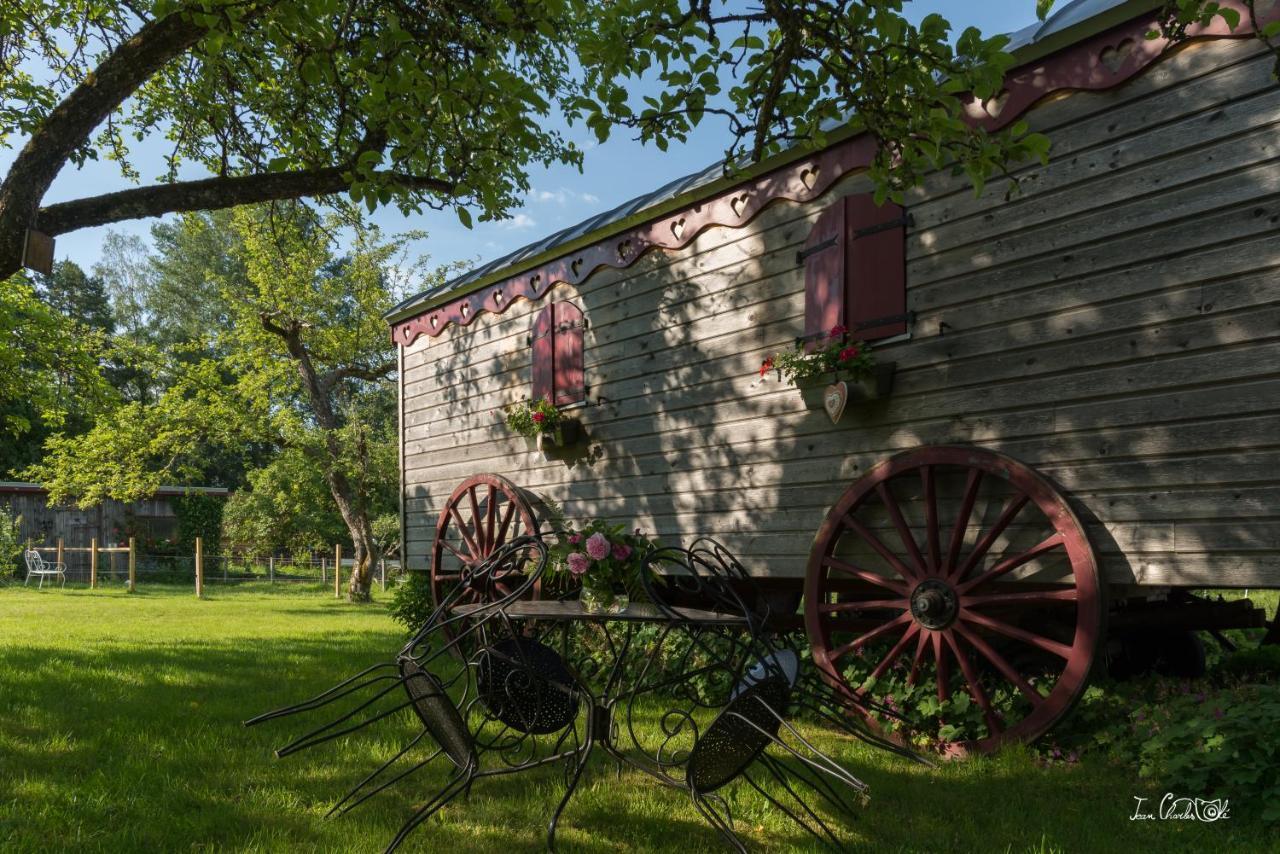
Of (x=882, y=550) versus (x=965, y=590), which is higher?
(x=882, y=550)

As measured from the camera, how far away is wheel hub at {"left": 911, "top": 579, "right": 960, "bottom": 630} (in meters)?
4.65

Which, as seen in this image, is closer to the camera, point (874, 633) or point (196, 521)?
point (874, 633)

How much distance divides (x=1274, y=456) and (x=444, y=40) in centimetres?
469

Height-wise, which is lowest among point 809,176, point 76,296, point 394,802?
point 394,802

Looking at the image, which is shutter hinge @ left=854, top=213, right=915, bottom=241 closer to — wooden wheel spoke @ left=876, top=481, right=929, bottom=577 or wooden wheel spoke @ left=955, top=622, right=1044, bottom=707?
wooden wheel spoke @ left=876, top=481, right=929, bottom=577

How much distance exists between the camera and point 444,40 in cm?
477

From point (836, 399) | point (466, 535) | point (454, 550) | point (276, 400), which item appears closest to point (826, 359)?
point (836, 399)

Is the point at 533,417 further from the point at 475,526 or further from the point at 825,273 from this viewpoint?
the point at 825,273

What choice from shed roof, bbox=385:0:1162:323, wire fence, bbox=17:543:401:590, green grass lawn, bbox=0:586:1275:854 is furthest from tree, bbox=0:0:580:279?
wire fence, bbox=17:543:401:590

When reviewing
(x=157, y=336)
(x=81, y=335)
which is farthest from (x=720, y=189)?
(x=157, y=336)

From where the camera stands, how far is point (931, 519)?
4.74 metres

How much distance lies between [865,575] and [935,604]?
1.47ft

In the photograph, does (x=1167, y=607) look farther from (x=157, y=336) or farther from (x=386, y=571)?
(x=157, y=336)

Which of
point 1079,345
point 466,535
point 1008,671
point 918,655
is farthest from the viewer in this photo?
point 466,535
